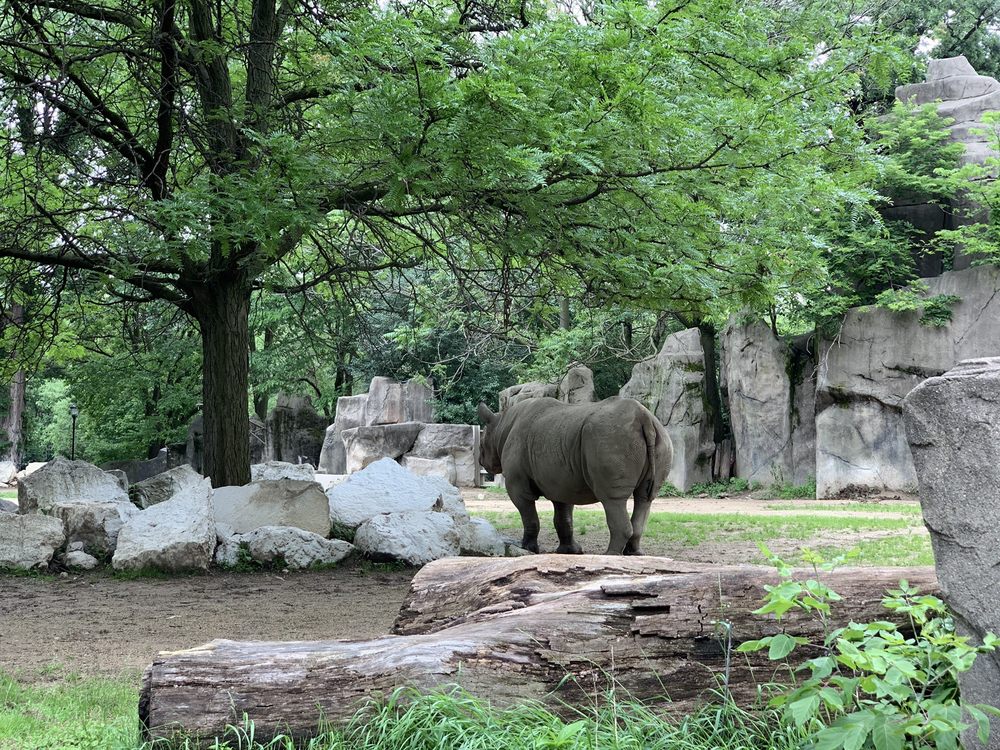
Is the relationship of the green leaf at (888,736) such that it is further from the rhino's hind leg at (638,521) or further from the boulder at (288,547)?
the boulder at (288,547)

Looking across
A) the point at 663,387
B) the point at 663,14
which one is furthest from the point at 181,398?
the point at 663,14

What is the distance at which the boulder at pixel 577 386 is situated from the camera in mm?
27594

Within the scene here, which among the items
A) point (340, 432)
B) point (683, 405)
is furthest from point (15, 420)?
point (683, 405)

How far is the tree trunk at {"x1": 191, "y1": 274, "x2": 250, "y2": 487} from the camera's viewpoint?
462 inches

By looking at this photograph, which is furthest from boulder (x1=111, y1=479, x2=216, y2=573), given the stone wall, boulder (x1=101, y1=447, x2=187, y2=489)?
the stone wall

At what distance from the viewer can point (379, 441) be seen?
98.0ft

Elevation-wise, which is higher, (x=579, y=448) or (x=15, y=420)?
(x=15, y=420)

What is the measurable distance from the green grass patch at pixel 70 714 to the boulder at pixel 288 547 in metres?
4.83

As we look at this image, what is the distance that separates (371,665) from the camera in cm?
391

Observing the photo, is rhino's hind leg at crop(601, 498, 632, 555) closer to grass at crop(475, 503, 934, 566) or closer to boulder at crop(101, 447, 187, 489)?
grass at crop(475, 503, 934, 566)

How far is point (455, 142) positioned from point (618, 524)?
4.59 m

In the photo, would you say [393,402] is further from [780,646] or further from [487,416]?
[780,646]

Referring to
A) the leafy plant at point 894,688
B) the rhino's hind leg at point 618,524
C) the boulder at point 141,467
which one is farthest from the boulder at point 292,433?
the leafy plant at point 894,688

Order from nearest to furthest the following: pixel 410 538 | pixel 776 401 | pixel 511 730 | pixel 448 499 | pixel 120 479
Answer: pixel 511 730 < pixel 410 538 < pixel 448 499 < pixel 120 479 < pixel 776 401
